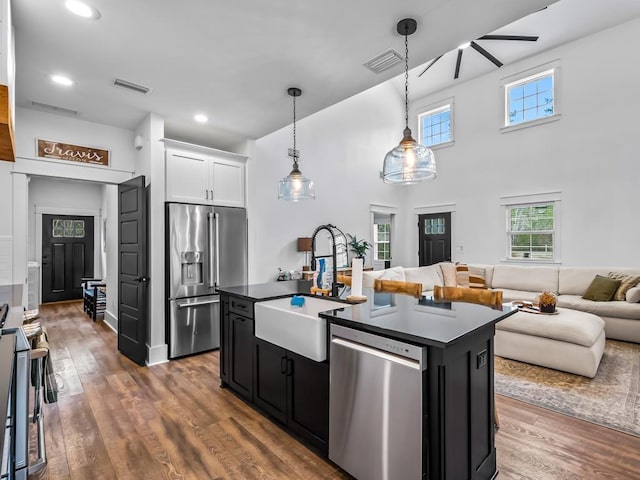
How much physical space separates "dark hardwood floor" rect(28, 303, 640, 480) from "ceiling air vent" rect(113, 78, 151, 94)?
2.84 meters

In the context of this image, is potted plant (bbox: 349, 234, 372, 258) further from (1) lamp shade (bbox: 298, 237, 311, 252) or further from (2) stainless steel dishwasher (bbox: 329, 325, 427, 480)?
(2) stainless steel dishwasher (bbox: 329, 325, 427, 480)

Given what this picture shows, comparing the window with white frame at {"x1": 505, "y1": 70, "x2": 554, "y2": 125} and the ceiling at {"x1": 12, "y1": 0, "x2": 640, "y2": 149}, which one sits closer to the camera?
the ceiling at {"x1": 12, "y1": 0, "x2": 640, "y2": 149}

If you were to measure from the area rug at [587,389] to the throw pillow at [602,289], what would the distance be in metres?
1.05

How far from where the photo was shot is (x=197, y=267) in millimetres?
3988

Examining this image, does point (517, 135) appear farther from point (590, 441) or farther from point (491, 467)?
point (491, 467)

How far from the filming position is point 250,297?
8.48ft

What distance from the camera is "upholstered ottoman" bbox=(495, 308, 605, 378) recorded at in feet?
10.3

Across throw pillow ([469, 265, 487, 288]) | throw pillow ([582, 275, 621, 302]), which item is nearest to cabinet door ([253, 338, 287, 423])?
throw pillow ([469, 265, 487, 288])

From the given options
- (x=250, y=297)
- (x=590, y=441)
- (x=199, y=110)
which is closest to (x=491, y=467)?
(x=590, y=441)

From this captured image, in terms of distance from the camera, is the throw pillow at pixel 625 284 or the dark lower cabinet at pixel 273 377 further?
the throw pillow at pixel 625 284

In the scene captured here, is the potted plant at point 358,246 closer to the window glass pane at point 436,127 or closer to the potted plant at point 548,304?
the window glass pane at point 436,127

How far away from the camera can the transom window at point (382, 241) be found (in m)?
8.45

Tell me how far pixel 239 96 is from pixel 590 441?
13.1 ft

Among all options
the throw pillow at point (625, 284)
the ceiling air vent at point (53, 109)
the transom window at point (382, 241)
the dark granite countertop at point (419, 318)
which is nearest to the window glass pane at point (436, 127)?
the transom window at point (382, 241)
